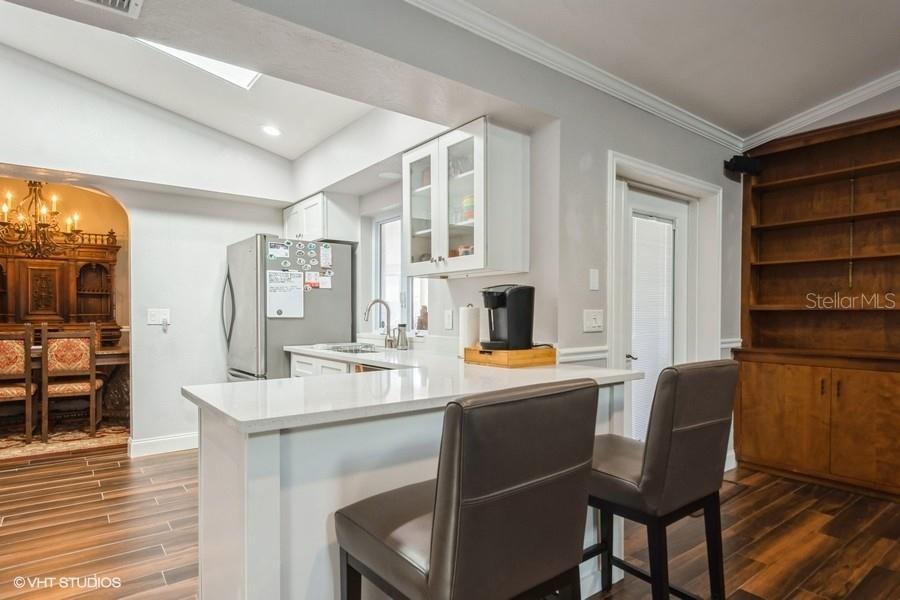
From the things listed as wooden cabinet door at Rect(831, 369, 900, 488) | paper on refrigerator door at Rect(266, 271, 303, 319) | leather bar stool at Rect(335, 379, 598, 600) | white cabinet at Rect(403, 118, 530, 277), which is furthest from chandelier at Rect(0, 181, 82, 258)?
wooden cabinet door at Rect(831, 369, 900, 488)

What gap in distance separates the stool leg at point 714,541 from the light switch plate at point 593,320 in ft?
3.48

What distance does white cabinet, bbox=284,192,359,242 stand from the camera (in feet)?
13.8

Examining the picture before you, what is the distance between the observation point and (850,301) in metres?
3.30

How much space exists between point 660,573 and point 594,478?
0.32 m

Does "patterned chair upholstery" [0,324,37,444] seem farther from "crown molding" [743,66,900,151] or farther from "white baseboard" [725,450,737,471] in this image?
"crown molding" [743,66,900,151]

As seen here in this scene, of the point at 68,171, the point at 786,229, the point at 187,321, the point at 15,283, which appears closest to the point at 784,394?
the point at 786,229

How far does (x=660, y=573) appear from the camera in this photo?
4.88 feet

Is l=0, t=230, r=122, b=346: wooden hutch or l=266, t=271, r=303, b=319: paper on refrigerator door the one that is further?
l=0, t=230, r=122, b=346: wooden hutch

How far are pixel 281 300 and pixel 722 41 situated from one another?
3206mm

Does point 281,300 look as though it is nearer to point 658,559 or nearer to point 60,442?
point 60,442

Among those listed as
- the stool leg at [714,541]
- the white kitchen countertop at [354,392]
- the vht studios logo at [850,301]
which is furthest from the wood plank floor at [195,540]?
the vht studios logo at [850,301]

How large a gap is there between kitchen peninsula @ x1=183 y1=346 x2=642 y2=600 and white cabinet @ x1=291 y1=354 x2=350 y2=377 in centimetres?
137

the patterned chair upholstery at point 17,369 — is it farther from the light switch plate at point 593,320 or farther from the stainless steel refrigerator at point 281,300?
the light switch plate at point 593,320

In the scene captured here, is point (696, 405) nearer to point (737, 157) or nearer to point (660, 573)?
point (660, 573)
